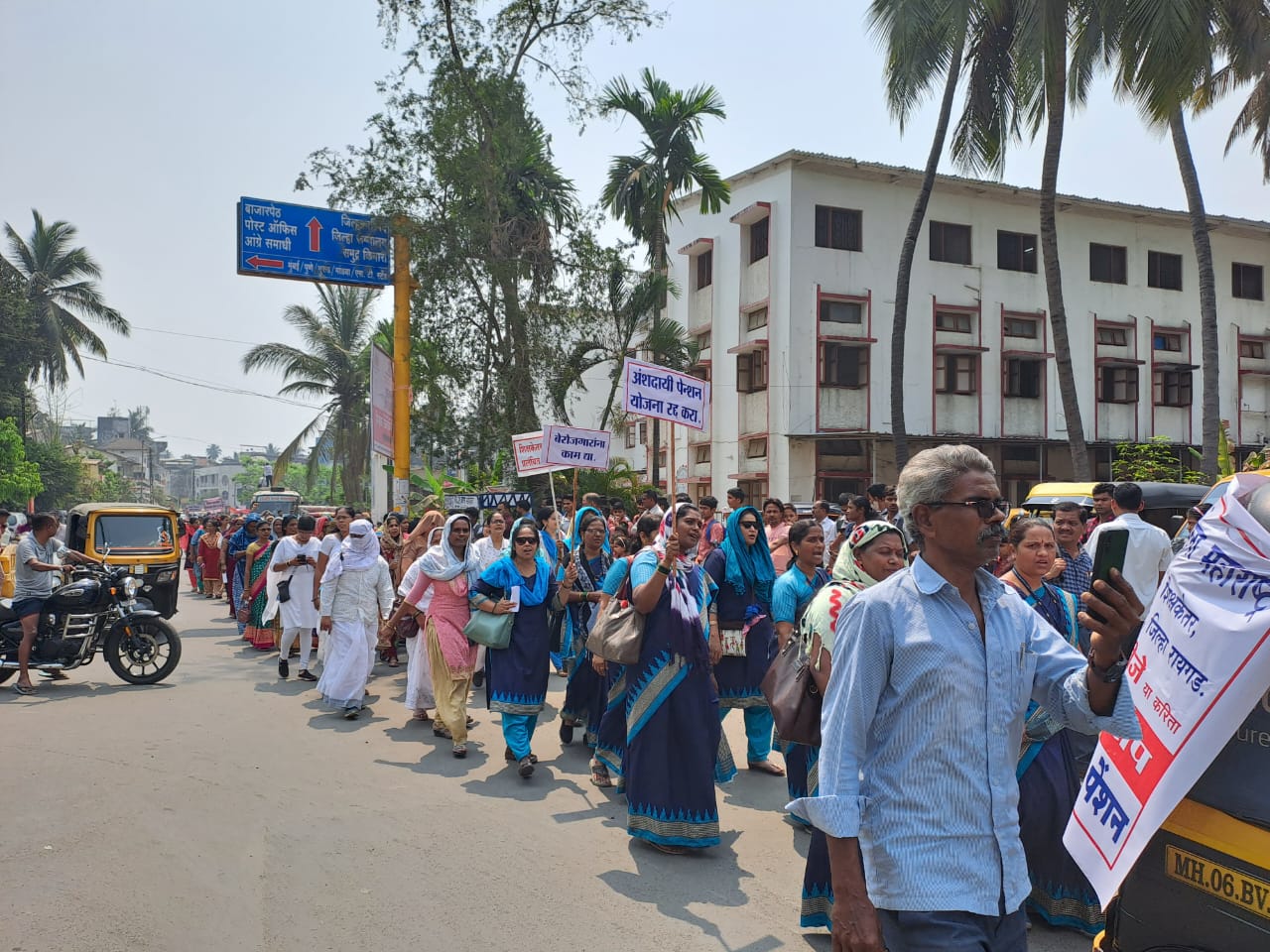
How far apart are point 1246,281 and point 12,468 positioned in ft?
137

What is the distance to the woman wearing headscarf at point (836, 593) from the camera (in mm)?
3477

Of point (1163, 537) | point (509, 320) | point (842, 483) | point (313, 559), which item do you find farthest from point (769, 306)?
point (1163, 537)

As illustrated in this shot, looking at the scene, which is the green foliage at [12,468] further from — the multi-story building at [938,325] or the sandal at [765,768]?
the sandal at [765,768]

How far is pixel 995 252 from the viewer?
90.5ft

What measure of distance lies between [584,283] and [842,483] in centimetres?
1009

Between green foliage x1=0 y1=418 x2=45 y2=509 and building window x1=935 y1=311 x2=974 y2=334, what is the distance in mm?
30670

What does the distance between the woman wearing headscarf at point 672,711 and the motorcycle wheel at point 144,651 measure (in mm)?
6886

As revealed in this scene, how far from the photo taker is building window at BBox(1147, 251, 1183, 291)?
97.2ft

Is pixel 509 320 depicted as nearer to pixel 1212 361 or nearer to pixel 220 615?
pixel 220 615

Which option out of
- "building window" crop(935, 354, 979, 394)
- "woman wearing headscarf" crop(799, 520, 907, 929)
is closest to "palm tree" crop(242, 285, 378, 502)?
"building window" crop(935, 354, 979, 394)

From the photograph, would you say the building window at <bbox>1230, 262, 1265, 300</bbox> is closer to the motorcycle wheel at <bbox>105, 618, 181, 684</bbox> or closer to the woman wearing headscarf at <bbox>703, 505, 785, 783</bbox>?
the woman wearing headscarf at <bbox>703, 505, 785, 783</bbox>

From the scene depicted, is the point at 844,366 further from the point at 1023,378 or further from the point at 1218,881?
the point at 1218,881

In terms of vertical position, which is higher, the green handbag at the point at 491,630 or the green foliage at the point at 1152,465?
the green foliage at the point at 1152,465

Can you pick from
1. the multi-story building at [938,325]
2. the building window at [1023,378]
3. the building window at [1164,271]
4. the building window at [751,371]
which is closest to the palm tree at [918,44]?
the multi-story building at [938,325]
